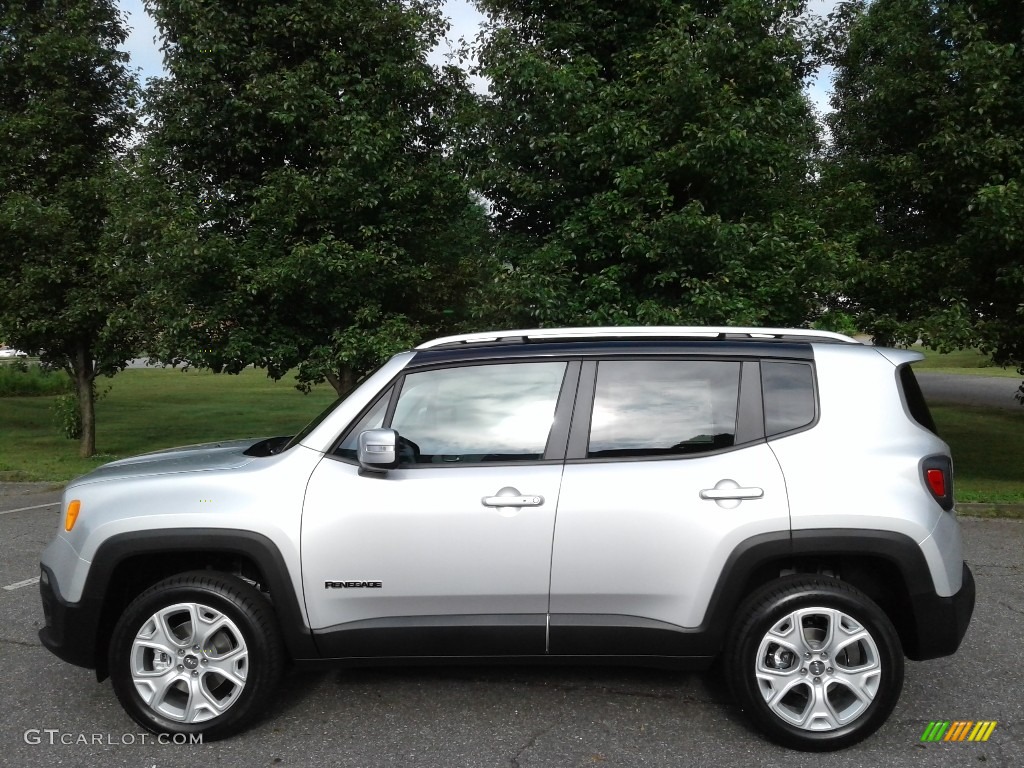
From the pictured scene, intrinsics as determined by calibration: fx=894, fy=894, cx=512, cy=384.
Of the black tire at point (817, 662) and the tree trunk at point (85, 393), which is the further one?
the tree trunk at point (85, 393)

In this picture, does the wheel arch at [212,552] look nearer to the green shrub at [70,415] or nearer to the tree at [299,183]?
the tree at [299,183]

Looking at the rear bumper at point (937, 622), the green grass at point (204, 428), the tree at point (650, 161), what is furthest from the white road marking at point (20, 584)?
the green grass at point (204, 428)

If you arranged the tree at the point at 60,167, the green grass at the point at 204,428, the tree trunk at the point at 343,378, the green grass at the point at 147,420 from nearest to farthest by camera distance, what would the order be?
1. the tree trunk at the point at 343,378
2. the green grass at the point at 204,428
3. the tree at the point at 60,167
4. the green grass at the point at 147,420

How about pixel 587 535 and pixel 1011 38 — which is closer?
pixel 587 535

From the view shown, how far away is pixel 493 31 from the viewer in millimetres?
10289

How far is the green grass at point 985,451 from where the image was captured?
35.1 ft

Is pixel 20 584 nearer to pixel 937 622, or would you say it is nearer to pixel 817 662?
pixel 817 662

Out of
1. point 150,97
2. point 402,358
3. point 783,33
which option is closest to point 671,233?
point 783,33

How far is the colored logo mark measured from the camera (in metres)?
3.73

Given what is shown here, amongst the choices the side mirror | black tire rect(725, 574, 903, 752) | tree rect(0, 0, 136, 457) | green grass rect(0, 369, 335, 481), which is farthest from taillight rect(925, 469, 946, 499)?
tree rect(0, 0, 136, 457)

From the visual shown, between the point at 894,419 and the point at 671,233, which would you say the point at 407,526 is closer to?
the point at 894,419

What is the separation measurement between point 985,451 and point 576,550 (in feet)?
50.0

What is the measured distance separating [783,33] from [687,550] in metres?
8.62

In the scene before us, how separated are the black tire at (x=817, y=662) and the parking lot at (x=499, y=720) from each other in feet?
0.38
